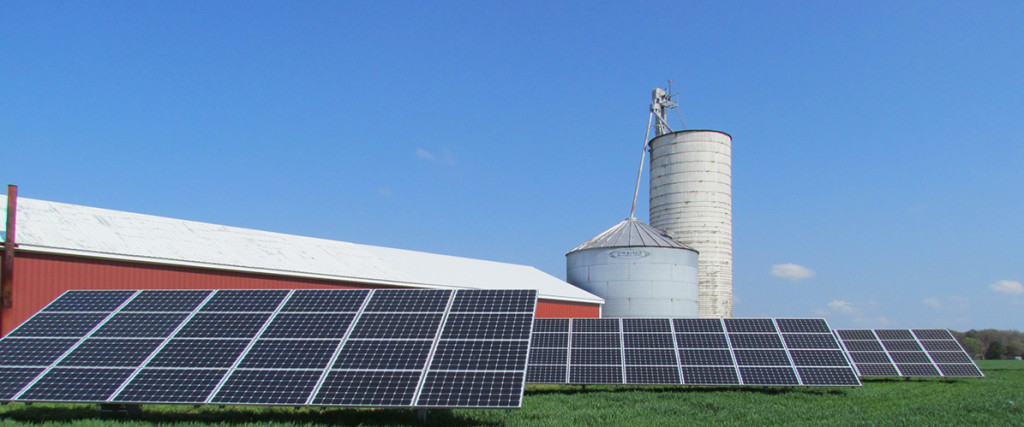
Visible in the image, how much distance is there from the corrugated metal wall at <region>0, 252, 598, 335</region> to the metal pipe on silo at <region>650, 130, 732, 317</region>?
2652cm

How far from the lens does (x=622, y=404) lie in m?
17.4

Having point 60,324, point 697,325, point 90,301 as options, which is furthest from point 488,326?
point 697,325

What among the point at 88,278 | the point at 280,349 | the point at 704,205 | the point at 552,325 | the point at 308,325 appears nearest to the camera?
the point at 280,349

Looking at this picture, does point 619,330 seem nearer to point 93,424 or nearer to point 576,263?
point 93,424

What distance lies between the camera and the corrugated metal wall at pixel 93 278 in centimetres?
2295

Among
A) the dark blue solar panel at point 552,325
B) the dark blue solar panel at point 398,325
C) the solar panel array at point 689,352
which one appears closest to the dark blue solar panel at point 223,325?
the dark blue solar panel at point 398,325

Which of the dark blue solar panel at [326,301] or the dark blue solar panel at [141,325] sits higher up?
the dark blue solar panel at [326,301]

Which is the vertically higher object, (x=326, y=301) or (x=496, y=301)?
(x=496, y=301)

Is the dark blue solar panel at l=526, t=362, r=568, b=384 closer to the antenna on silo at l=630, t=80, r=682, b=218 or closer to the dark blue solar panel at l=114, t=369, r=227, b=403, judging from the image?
the dark blue solar panel at l=114, t=369, r=227, b=403

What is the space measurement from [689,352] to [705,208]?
27532mm

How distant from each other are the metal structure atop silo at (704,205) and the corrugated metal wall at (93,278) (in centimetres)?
2651

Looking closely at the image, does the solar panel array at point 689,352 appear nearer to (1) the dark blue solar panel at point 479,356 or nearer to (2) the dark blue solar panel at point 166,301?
(1) the dark blue solar panel at point 479,356

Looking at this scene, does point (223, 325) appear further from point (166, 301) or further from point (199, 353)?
point (166, 301)

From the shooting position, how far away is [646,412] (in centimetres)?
1566
